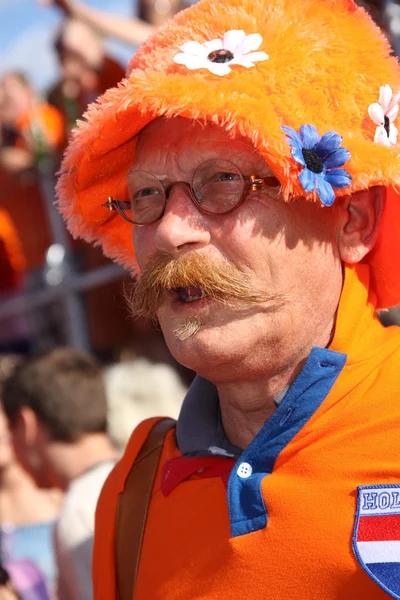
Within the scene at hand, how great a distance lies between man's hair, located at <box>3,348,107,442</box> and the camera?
11.6ft

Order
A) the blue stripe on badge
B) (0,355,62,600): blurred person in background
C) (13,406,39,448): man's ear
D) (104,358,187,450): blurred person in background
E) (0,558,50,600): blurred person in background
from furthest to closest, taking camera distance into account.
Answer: (104,358,187,450): blurred person in background, (13,406,39,448): man's ear, (0,355,62,600): blurred person in background, (0,558,50,600): blurred person in background, the blue stripe on badge

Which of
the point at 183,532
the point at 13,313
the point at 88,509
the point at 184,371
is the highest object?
the point at 183,532

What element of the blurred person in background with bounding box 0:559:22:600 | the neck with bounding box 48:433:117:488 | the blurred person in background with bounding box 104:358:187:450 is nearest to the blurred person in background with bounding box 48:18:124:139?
the blurred person in background with bounding box 104:358:187:450

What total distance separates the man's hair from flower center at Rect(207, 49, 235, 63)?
6.45ft

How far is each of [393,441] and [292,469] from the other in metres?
0.22

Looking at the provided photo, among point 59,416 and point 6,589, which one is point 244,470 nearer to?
point 6,589

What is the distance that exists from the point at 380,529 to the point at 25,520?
2372 mm

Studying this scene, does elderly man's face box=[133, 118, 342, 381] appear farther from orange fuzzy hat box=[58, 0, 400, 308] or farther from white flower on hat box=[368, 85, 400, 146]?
white flower on hat box=[368, 85, 400, 146]

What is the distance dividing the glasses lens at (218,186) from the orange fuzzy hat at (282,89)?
102mm

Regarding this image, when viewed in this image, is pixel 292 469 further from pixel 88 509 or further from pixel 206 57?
pixel 88 509

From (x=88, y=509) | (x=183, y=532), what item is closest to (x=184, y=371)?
(x=88, y=509)

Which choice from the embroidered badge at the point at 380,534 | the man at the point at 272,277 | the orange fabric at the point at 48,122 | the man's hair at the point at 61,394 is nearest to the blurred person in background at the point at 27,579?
the man's hair at the point at 61,394

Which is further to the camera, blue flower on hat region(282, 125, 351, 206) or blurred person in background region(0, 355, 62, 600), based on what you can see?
blurred person in background region(0, 355, 62, 600)

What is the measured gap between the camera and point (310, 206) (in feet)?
6.29
